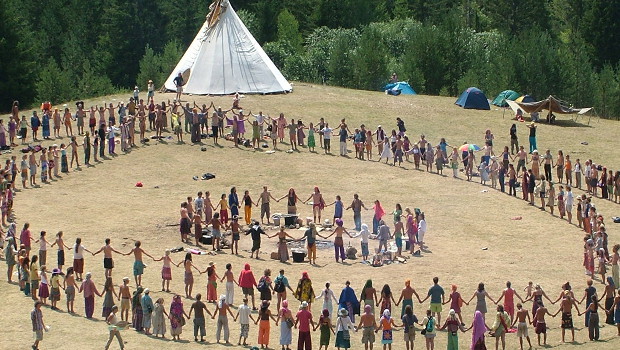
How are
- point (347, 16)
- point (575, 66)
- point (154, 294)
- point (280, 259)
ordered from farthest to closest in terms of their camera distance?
point (347, 16) → point (575, 66) → point (280, 259) → point (154, 294)

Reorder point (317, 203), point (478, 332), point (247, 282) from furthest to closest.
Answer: point (317, 203) < point (247, 282) < point (478, 332)

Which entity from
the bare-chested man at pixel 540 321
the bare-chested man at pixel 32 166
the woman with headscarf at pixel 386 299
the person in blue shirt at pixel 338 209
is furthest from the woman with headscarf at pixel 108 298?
the bare-chested man at pixel 32 166

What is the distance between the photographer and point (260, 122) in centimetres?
4834

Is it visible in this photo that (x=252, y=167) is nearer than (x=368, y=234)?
No

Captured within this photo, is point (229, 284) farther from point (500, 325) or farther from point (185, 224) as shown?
point (500, 325)

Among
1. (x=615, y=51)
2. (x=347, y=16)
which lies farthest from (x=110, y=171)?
(x=347, y=16)

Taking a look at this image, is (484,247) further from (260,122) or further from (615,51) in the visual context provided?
(615,51)

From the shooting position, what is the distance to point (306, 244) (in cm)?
3506

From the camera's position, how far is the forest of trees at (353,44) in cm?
6681

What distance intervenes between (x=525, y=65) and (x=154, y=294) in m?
39.1

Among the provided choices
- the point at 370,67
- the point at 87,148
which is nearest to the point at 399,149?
the point at 87,148

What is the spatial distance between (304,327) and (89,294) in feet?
19.1

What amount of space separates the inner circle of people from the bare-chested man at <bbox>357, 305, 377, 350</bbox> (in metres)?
0.03

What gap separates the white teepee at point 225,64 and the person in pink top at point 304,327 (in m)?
29.9
